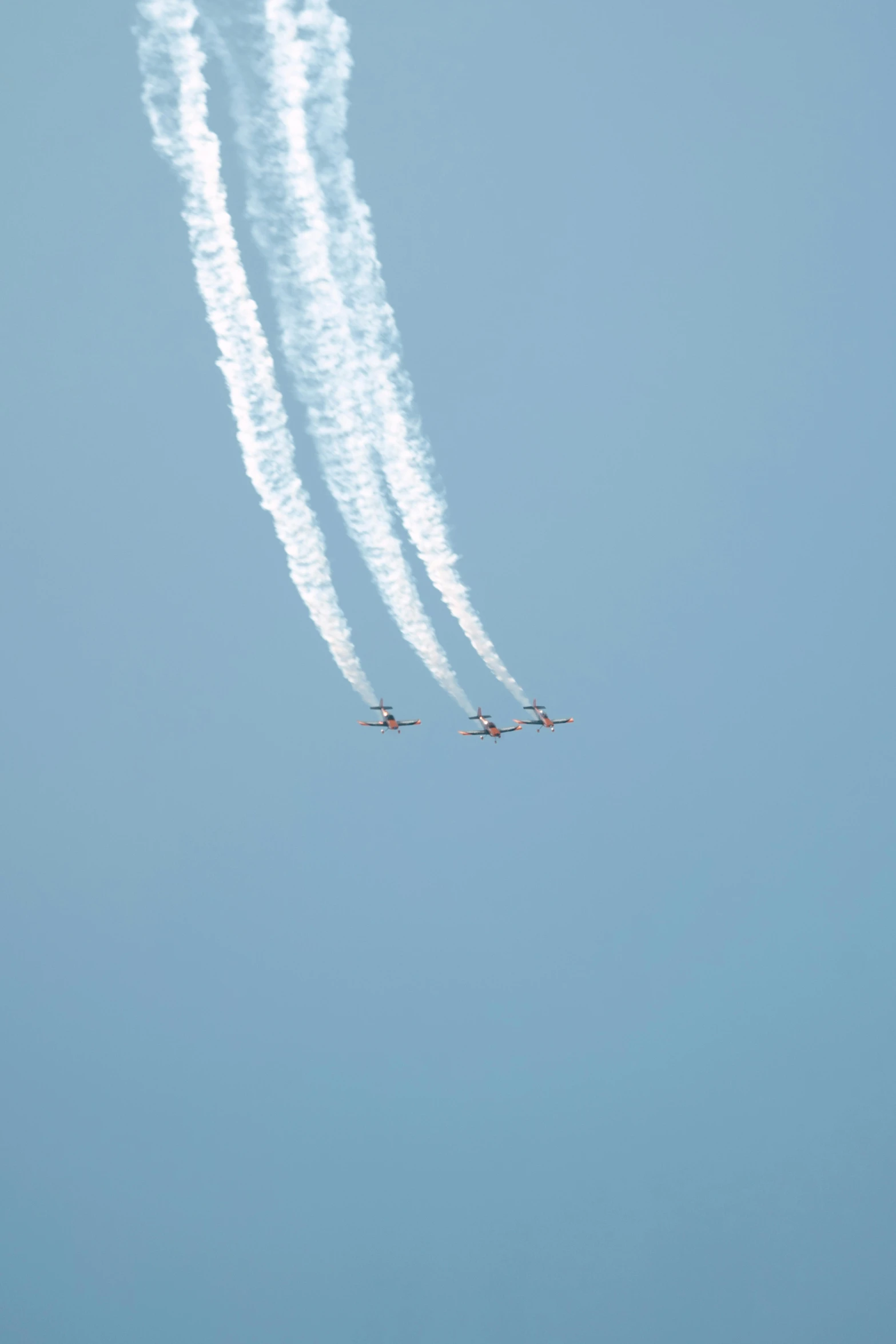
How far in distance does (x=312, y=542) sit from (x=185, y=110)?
9362 mm

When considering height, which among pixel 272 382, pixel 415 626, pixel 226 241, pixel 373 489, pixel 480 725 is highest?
pixel 226 241

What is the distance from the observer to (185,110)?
30.3m

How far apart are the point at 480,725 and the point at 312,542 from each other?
7153mm

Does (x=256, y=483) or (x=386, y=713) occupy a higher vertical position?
(x=256, y=483)

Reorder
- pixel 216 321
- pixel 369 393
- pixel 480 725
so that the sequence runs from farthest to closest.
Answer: pixel 480 725 → pixel 369 393 → pixel 216 321

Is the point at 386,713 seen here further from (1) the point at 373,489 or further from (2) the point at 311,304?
(2) the point at 311,304

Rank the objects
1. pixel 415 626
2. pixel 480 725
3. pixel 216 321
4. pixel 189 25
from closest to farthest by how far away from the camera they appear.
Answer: pixel 189 25 → pixel 216 321 → pixel 415 626 → pixel 480 725

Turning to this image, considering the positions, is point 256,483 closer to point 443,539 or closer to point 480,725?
point 443,539

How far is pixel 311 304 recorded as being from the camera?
3356 centimetres

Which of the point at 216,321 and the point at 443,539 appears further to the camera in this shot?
the point at 443,539

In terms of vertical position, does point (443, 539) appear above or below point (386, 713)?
above

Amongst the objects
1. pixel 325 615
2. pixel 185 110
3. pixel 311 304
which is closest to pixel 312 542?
pixel 325 615

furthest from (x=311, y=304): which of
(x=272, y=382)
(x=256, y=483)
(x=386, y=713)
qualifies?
(x=386, y=713)

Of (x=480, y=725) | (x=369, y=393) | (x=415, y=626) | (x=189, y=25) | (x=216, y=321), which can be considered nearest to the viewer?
(x=189, y=25)
